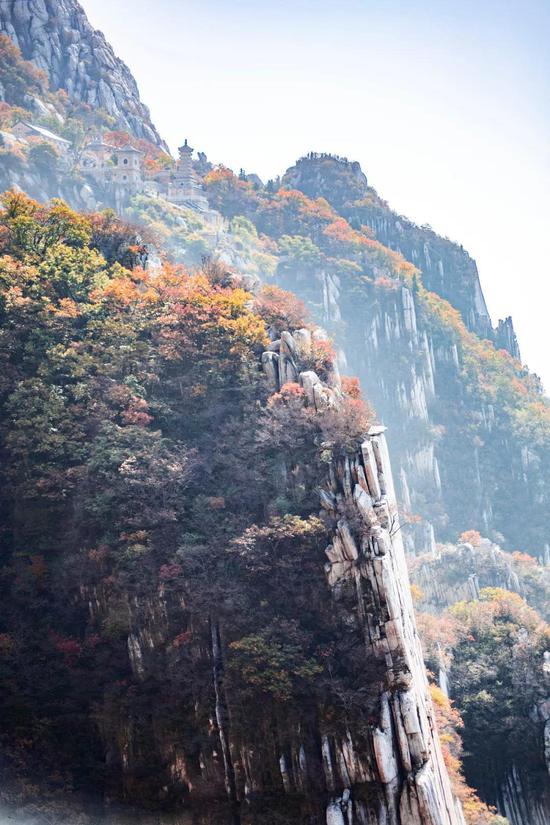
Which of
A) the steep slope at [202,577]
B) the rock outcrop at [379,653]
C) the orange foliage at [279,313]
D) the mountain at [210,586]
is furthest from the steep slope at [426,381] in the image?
the rock outcrop at [379,653]

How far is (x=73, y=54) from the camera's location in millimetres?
90188

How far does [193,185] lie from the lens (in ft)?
274

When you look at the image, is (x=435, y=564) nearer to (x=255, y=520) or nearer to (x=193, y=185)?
(x=255, y=520)

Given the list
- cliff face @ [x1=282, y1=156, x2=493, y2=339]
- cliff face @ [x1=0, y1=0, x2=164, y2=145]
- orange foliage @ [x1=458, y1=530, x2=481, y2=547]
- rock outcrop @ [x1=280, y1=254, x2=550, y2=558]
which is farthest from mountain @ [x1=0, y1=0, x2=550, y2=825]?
cliff face @ [x1=282, y1=156, x2=493, y2=339]

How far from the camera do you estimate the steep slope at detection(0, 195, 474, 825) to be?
83.8 ft

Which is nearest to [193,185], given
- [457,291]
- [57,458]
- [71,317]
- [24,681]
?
[457,291]

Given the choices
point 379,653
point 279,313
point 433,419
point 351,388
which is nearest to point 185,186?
point 433,419

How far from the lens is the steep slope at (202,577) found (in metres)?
25.5

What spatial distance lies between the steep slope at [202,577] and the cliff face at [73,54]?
202ft

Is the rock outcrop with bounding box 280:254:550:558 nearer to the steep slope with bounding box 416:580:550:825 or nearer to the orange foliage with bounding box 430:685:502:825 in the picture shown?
the steep slope with bounding box 416:580:550:825

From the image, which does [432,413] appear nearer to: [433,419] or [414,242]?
[433,419]

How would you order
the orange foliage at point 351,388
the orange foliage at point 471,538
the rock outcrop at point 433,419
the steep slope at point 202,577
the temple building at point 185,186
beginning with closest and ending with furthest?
the steep slope at point 202,577
the orange foliage at point 351,388
the orange foliage at point 471,538
the rock outcrop at point 433,419
the temple building at point 185,186

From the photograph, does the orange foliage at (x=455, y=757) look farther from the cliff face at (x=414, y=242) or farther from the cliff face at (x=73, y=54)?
the cliff face at (x=73, y=54)

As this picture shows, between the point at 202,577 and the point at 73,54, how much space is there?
76.1 meters
